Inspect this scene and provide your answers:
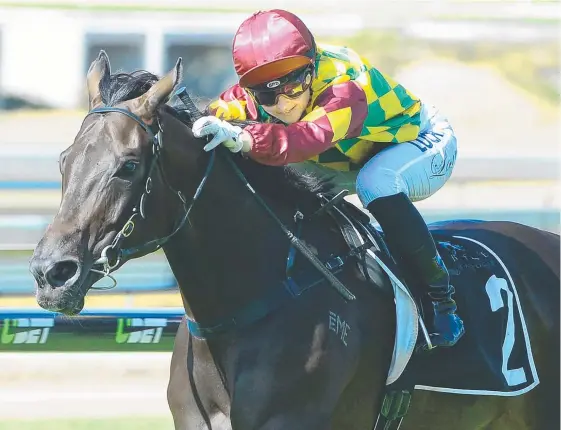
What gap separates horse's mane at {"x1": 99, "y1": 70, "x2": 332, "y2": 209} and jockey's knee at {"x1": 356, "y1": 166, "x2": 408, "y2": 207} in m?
0.14

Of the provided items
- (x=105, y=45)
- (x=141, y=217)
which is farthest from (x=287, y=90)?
(x=105, y=45)

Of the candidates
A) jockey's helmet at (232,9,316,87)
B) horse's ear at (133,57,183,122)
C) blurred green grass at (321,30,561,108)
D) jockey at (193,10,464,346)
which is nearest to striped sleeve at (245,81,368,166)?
jockey at (193,10,464,346)

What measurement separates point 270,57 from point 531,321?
1.63 meters

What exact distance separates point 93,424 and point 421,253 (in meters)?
2.65

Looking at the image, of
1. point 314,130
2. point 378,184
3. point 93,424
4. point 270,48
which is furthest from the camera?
point 93,424

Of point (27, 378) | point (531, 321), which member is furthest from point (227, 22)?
point (531, 321)

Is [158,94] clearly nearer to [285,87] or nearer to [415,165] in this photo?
[285,87]

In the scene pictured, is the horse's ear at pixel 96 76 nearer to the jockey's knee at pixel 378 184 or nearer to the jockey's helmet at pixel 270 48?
the jockey's helmet at pixel 270 48

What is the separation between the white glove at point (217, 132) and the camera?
3203mm

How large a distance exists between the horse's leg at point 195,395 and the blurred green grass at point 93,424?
214 cm

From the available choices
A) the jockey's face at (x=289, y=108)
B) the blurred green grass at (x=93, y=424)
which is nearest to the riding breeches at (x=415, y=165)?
the jockey's face at (x=289, y=108)

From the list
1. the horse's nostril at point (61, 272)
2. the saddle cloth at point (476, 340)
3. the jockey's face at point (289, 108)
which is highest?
the jockey's face at point (289, 108)

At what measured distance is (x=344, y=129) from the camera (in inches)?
133

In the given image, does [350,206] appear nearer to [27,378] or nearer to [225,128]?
[225,128]
